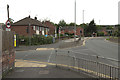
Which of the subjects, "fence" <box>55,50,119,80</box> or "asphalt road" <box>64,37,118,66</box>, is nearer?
"fence" <box>55,50,119,80</box>

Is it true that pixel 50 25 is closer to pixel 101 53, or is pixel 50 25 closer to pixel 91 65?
pixel 101 53

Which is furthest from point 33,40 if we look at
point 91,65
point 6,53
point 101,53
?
point 91,65

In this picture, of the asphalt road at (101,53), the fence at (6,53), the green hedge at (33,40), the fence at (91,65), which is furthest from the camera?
the green hedge at (33,40)

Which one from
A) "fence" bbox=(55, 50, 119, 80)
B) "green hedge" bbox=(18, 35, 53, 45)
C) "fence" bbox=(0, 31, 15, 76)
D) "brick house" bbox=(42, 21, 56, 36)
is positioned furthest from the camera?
"brick house" bbox=(42, 21, 56, 36)

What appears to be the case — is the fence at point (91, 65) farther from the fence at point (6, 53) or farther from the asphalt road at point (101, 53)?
the fence at point (6, 53)

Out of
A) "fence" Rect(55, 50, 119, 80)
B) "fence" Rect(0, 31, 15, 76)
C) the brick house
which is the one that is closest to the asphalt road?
"fence" Rect(55, 50, 119, 80)

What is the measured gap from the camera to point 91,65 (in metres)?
6.51

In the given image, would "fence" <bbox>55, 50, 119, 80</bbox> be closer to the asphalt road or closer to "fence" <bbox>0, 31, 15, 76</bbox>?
the asphalt road

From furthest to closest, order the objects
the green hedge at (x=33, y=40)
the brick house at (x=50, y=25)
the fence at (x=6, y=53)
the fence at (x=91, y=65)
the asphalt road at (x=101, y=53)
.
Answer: the brick house at (x=50, y=25)
the green hedge at (x=33, y=40)
the fence at (x=6, y=53)
the asphalt road at (x=101, y=53)
the fence at (x=91, y=65)

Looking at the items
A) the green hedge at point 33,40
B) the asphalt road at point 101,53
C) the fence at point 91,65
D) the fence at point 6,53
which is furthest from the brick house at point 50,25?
the fence at point 6,53

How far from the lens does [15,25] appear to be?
147ft

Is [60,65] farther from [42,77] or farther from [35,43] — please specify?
[35,43]

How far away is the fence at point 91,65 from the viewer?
5.46 m

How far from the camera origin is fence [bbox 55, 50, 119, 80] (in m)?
5.46
